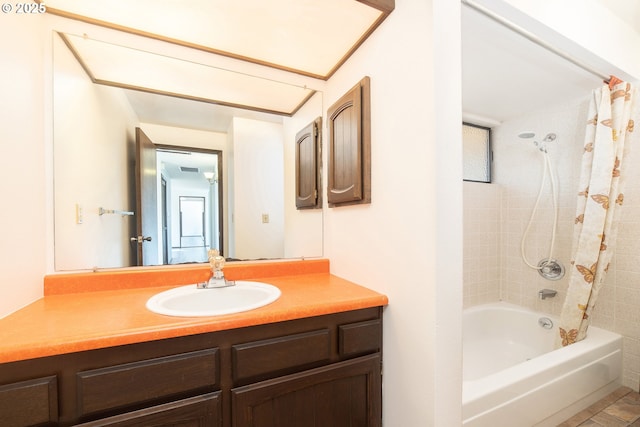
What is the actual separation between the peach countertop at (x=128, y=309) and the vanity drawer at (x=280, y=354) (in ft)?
0.27

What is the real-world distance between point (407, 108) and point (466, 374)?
2.10 meters

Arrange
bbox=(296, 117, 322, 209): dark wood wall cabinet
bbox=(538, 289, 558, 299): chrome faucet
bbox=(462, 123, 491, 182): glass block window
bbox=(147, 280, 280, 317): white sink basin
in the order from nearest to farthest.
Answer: bbox=(147, 280, 280, 317): white sink basin → bbox=(296, 117, 322, 209): dark wood wall cabinet → bbox=(538, 289, 558, 299): chrome faucet → bbox=(462, 123, 491, 182): glass block window

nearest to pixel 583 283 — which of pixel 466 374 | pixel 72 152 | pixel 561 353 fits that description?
pixel 561 353

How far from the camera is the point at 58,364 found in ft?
2.14

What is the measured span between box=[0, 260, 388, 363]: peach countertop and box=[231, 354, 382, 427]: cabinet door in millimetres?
228

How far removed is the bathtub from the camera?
3.77 feet

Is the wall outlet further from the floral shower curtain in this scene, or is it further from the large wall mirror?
the floral shower curtain

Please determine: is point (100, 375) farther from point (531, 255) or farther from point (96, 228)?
point (531, 255)

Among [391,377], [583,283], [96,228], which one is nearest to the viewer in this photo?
[391,377]

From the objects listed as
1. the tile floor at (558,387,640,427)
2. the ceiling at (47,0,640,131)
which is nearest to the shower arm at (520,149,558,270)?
the ceiling at (47,0,640,131)

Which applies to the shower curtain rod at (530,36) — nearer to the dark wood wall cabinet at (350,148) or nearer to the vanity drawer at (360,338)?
the dark wood wall cabinet at (350,148)

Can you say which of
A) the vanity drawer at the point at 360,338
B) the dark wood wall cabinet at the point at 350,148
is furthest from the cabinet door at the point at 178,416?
the dark wood wall cabinet at the point at 350,148

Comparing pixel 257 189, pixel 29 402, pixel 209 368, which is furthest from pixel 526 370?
pixel 29 402

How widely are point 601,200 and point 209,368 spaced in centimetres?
231
